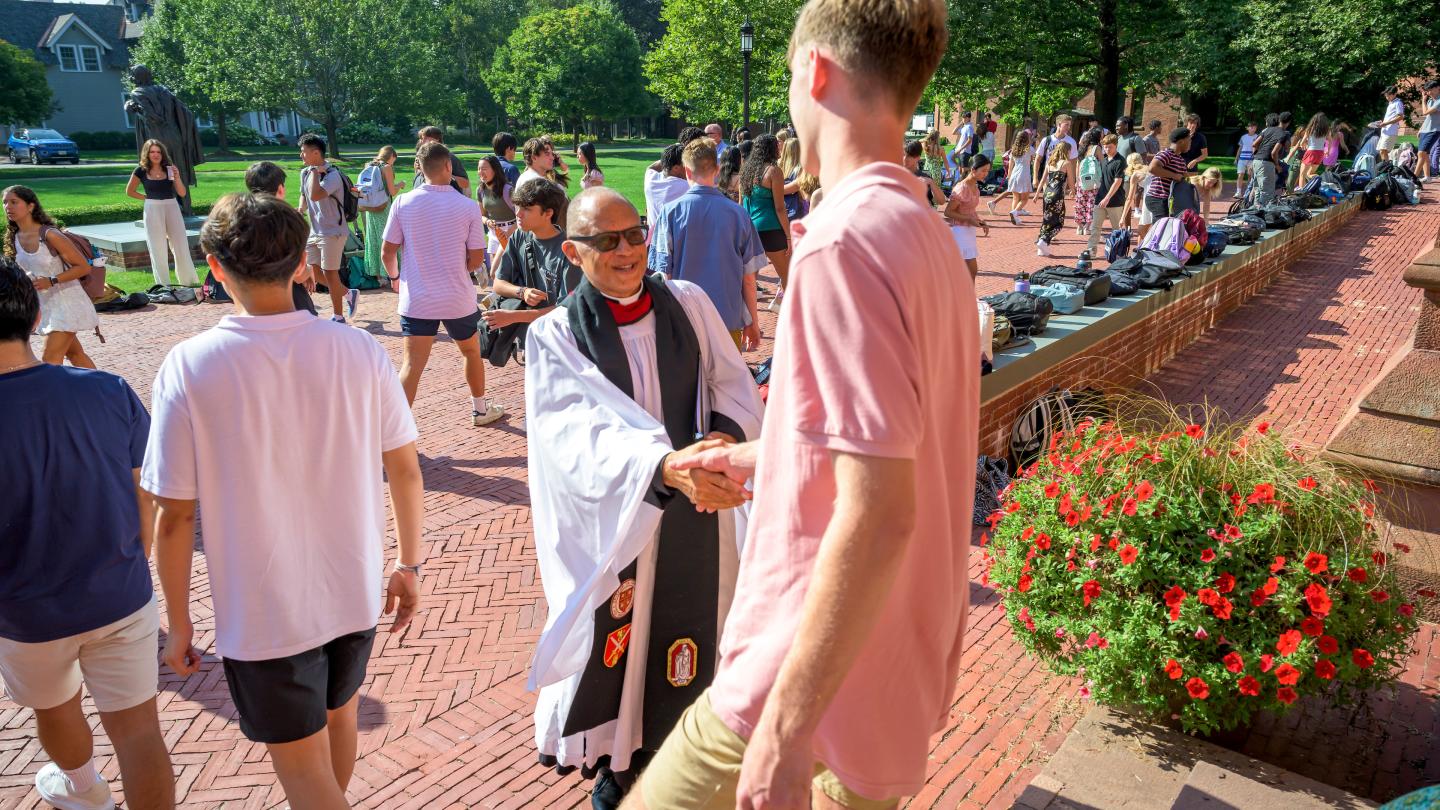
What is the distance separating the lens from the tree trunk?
29.2 metres

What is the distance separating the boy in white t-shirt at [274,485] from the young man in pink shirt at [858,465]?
1.44 meters

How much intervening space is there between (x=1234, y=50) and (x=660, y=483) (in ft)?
103

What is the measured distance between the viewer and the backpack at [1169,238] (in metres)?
10.2

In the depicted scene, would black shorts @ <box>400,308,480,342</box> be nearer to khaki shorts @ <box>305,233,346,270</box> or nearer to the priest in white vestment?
the priest in white vestment

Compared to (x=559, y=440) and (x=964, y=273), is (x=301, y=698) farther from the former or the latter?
(x=964, y=273)

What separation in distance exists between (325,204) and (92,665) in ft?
28.4

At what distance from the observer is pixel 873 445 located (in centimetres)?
128

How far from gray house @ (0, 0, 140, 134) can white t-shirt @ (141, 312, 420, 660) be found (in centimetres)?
7423

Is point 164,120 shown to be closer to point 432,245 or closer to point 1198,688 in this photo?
point 432,245

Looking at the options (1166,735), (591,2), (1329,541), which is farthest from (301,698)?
(591,2)

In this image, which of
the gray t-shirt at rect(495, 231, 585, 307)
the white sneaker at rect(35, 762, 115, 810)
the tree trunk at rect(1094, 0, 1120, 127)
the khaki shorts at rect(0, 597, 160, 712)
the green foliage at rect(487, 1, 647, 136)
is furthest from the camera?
the green foliage at rect(487, 1, 647, 136)

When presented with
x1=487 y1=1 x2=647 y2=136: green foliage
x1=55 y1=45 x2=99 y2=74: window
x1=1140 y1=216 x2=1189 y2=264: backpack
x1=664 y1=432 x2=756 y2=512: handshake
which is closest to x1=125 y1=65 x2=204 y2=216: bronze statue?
x1=1140 y1=216 x2=1189 y2=264: backpack

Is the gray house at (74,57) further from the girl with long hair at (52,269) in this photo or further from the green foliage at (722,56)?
the girl with long hair at (52,269)

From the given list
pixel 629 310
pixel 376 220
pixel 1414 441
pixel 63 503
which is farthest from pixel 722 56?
pixel 63 503
